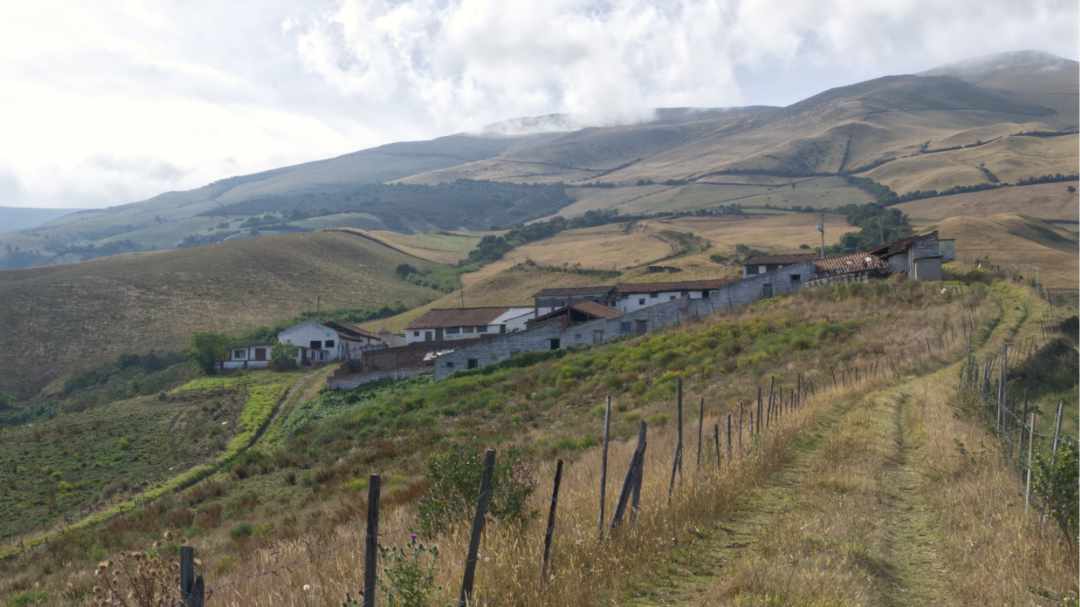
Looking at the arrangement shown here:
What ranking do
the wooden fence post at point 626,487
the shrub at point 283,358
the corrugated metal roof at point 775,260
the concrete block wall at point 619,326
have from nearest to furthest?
the wooden fence post at point 626,487 → the concrete block wall at point 619,326 → the corrugated metal roof at point 775,260 → the shrub at point 283,358

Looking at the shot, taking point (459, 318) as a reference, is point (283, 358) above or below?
below

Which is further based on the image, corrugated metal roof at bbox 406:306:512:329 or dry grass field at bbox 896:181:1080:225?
dry grass field at bbox 896:181:1080:225

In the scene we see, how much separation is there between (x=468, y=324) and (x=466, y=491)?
74551mm

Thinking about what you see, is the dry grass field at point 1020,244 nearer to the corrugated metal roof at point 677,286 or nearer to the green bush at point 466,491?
the corrugated metal roof at point 677,286

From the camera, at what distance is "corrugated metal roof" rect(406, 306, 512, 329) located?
86.1 metres

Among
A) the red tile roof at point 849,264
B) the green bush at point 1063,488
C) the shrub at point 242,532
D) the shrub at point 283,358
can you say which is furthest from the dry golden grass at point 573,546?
the shrub at point 283,358

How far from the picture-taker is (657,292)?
254 ft

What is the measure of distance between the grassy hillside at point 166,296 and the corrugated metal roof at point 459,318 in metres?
31.6

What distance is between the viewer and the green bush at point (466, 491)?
35.1 feet

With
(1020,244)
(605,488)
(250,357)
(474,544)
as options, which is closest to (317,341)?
(250,357)

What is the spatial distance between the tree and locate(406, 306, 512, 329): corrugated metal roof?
19.2 m

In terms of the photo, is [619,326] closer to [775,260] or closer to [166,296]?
[775,260]

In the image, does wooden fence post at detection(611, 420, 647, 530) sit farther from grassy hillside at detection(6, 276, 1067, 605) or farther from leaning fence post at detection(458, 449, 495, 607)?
leaning fence post at detection(458, 449, 495, 607)

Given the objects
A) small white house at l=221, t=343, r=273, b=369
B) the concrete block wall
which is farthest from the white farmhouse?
small white house at l=221, t=343, r=273, b=369
